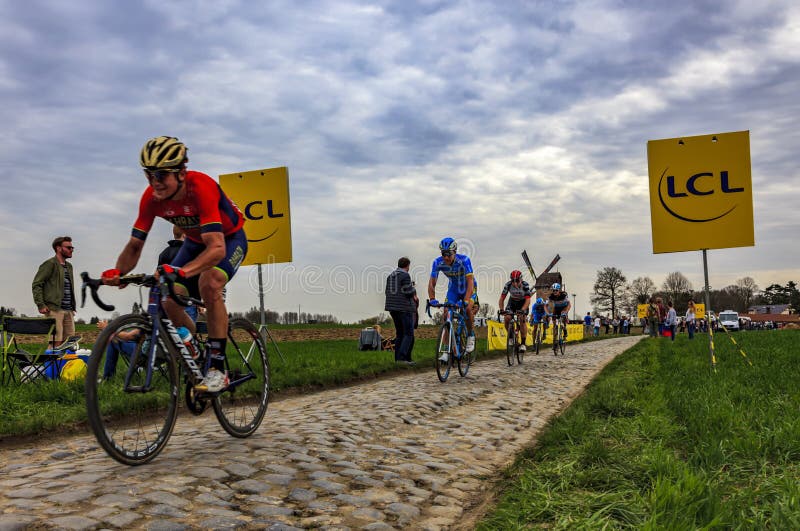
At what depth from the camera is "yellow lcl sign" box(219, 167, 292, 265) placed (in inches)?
620

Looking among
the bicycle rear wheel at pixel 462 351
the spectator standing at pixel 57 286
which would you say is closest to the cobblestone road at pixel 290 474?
the bicycle rear wheel at pixel 462 351

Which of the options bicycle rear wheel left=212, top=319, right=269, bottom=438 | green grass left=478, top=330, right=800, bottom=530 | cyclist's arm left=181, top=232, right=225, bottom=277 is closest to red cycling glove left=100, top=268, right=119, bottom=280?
cyclist's arm left=181, top=232, right=225, bottom=277

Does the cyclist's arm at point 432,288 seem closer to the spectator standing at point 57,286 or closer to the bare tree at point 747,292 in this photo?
the spectator standing at point 57,286

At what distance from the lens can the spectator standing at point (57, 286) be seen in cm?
1084

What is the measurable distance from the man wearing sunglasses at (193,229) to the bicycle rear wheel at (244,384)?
34cm

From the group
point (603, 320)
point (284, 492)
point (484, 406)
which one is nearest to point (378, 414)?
point (484, 406)

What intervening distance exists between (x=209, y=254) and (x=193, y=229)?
0.59m

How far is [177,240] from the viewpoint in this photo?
26.0ft

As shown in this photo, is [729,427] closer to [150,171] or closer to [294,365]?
[150,171]

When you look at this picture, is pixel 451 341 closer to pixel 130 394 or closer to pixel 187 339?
pixel 187 339

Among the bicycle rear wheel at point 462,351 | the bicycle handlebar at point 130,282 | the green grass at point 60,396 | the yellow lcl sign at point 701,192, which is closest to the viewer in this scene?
the bicycle handlebar at point 130,282

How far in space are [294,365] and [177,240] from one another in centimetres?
471

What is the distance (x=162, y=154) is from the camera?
4.57 metres

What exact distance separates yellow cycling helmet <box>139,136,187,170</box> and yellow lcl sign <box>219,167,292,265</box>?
1111 cm
